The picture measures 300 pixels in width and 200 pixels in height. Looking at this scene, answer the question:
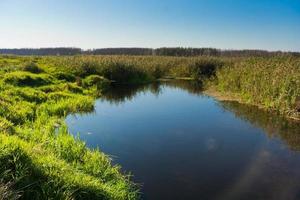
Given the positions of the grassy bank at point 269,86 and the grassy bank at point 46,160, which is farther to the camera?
the grassy bank at point 269,86

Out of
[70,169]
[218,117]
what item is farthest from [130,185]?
[218,117]

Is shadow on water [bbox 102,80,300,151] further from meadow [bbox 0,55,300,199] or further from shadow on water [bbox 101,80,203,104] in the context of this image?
meadow [bbox 0,55,300,199]

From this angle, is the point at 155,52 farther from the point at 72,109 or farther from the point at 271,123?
the point at 271,123

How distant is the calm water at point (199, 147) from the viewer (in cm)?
870

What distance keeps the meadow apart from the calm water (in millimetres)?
793

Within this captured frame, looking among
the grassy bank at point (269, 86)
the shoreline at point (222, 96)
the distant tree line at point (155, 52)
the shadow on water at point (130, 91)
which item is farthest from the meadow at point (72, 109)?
the distant tree line at point (155, 52)

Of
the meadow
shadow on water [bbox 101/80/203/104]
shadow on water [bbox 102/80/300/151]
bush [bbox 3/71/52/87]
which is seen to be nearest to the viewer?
the meadow

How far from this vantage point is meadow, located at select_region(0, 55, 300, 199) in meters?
6.22

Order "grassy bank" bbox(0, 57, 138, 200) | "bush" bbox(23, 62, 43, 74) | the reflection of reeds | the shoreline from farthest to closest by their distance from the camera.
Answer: "bush" bbox(23, 62, 43, 74) < the shoreline < the reflection of reeds < "grassy bank" bbox(0, 57, 138, 200)

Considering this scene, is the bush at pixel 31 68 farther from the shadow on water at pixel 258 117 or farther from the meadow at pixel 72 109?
the shadow on water at pixel 258 117

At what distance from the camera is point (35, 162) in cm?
659

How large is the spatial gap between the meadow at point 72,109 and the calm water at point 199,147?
793 millimetres

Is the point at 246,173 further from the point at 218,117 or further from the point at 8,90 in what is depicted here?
the point at 8,90

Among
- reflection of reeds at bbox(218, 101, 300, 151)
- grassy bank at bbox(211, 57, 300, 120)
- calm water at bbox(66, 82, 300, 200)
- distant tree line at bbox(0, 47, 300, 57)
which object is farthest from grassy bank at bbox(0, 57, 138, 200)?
distant tree line at bbox(0, 47, 300, 57)
